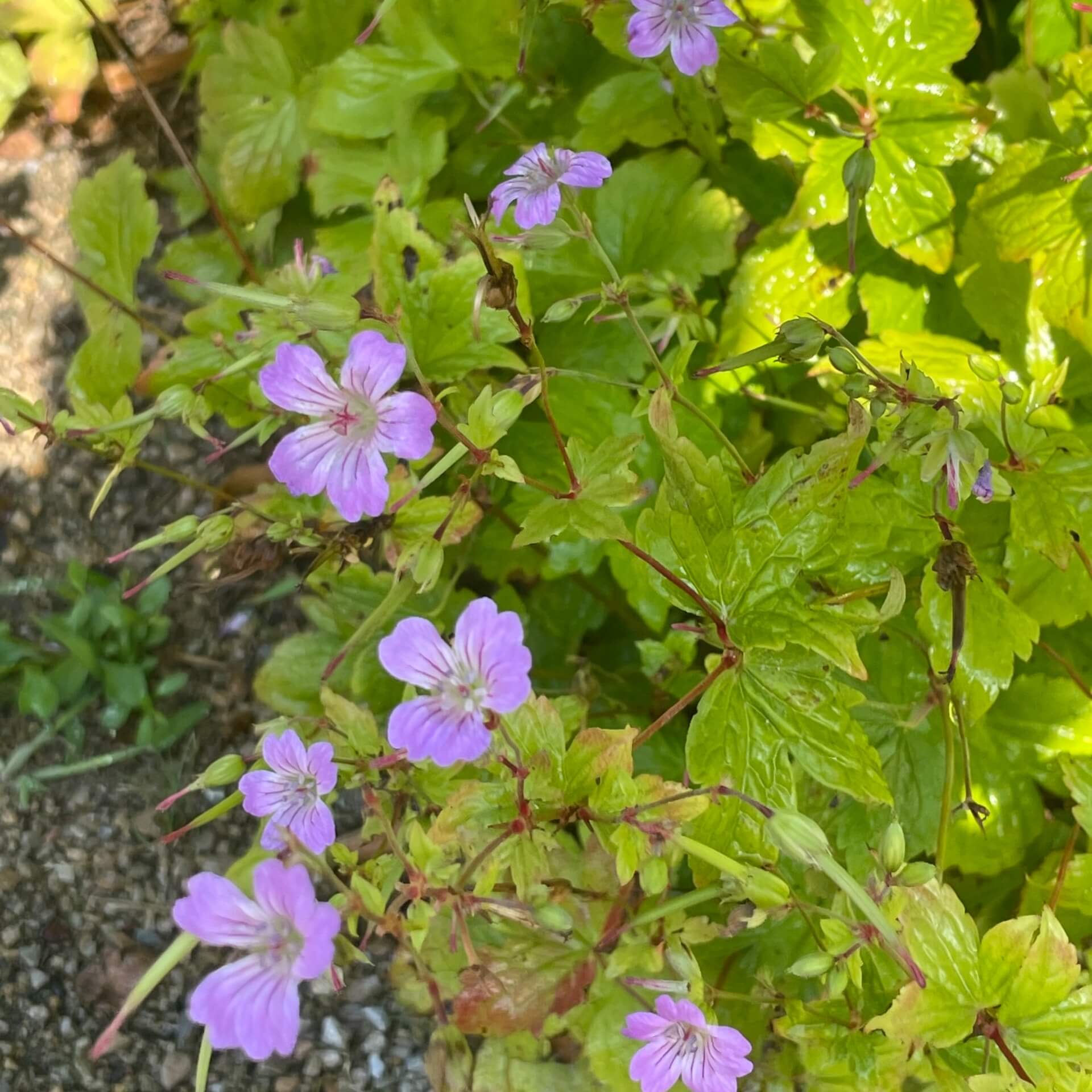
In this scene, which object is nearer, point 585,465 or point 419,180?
point 585,465

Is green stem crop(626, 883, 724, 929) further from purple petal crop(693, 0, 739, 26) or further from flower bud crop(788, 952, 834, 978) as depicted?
purple petal crop(693, 0, 739, 26)

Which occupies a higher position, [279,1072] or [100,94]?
[100,94]

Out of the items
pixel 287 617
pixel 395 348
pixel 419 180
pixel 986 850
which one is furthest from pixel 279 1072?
pixel 419 180

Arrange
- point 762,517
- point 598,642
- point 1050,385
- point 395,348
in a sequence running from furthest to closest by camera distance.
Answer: point 598,642
point 1050,385
point 762,517
point 395,348

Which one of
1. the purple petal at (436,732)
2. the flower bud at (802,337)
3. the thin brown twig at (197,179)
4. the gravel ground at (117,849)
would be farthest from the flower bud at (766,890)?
the thin brown twig at (197,179)

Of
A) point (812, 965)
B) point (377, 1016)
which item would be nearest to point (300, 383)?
point (812, 965)

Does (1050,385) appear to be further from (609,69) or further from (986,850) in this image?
(609,69)

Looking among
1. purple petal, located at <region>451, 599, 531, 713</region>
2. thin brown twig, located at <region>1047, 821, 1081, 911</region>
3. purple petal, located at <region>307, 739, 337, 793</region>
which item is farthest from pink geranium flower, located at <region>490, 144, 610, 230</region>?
thin brown twig, located at <region>1047, 821, 1081, 911</region>
